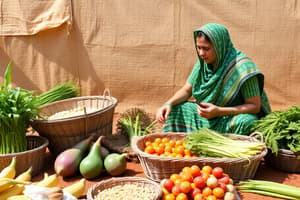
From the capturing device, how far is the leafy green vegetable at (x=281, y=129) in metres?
3.46

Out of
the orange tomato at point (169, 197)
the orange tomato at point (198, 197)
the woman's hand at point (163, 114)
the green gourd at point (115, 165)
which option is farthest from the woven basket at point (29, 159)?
the orange tomato at point (198, 197)

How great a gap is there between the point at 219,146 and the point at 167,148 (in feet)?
1.51

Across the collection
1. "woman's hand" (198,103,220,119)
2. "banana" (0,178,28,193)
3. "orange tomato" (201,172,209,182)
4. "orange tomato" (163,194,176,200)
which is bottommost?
"orange tomato" (163,194,176,200)

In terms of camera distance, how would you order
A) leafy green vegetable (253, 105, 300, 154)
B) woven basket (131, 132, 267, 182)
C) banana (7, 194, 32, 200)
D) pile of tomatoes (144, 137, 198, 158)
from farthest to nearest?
leafy green vegetable (253, 105, 300, 154) < pile of tomatoes (144, 137, 198, 158) < woven basket (131, 132, 267, 182) < banana (7, 194, 32, 200)

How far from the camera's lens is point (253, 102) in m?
3.70

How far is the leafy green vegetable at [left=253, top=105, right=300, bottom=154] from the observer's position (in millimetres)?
3462

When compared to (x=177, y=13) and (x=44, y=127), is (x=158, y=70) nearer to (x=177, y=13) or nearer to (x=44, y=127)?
(x=177, y=13)

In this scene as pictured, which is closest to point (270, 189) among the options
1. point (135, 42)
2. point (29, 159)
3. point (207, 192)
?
point (207, 192)

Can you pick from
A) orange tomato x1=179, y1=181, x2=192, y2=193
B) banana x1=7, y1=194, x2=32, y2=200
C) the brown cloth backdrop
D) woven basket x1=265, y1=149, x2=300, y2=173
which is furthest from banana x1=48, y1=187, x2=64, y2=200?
the brown cloth backdrop

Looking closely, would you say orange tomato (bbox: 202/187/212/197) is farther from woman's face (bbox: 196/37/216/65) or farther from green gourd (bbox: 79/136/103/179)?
woman's face (bbox: 196/37/216/65)

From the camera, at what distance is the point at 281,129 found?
355 cm

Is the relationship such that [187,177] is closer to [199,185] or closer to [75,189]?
[199,185]

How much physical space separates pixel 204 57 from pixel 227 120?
0.65 metres

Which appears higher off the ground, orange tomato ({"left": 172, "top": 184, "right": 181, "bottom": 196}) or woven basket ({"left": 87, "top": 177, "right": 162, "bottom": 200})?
orange tomato ({"left": 172, "top": 184, "right": 181, "bottom": 196})
